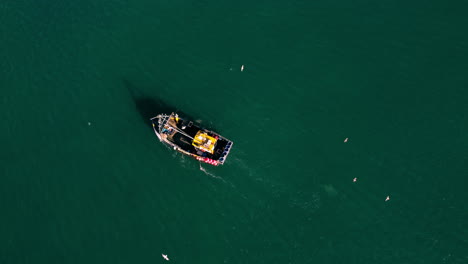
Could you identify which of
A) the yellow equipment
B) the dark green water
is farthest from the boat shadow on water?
the yellow equipment

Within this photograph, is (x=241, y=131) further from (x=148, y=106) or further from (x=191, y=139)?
(x=148, y=106)

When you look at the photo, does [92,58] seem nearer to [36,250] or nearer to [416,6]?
[36,250]

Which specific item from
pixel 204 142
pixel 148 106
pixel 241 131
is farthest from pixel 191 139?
pixel 148 106

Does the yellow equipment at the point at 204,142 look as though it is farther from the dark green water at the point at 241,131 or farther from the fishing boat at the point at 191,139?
the dark green water at the point at 241,131

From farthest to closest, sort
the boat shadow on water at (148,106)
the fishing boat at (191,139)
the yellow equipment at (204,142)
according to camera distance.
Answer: the boat shadow on water at (148,106) → the fishing boat at (191,139) → the yellow equipment at (204,142)

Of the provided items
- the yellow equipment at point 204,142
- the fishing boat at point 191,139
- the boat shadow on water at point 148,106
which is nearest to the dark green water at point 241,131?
the boat shadow on water at point 148,106

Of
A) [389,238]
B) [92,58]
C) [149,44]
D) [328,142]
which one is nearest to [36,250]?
[92,58]

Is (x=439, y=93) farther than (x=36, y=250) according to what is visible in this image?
Yes

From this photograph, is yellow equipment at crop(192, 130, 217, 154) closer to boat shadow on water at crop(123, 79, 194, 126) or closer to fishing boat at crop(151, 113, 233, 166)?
fishing boat at crop(151, 113, 233, 166)
